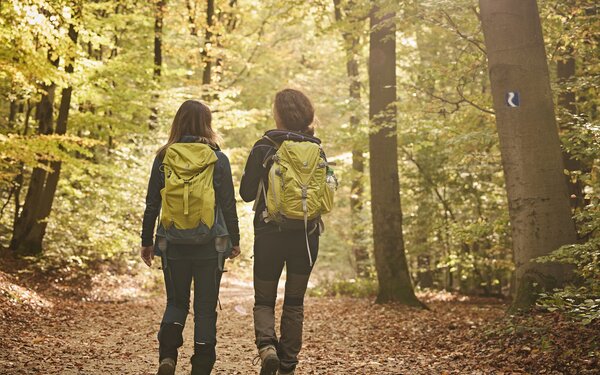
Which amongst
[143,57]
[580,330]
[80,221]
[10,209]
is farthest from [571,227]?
[143,57]

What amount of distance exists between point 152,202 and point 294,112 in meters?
1.26

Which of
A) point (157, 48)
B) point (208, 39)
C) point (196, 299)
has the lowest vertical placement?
point (196, 299)

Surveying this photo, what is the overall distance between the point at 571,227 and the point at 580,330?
1.20 meters

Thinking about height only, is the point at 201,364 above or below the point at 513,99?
below

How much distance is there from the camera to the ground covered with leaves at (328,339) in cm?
564

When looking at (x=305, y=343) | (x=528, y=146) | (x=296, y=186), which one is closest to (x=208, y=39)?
(x=305, y=343)

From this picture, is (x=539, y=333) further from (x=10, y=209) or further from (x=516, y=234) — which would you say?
(x=10, y=209)

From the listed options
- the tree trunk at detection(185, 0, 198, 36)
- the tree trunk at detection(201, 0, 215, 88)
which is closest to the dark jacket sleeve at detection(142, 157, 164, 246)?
the tree trunk at detection(201, 0, 215, 88)

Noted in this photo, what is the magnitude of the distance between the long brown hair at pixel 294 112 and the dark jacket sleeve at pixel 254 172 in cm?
29

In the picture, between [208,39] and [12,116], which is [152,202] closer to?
[12,116]

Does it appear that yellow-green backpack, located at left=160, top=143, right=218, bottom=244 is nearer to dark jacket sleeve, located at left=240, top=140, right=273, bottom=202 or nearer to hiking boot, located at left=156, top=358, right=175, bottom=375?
dark jacket sleeve, located at left=240, top=140, right=273, bottom=202

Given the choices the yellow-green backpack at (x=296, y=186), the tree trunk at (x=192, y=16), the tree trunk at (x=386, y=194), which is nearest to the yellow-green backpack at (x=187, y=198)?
the yellow-green backpack at (x=296, y=186)

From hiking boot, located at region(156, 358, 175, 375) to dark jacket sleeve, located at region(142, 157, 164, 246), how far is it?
2.80 feet

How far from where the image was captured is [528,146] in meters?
6.63
